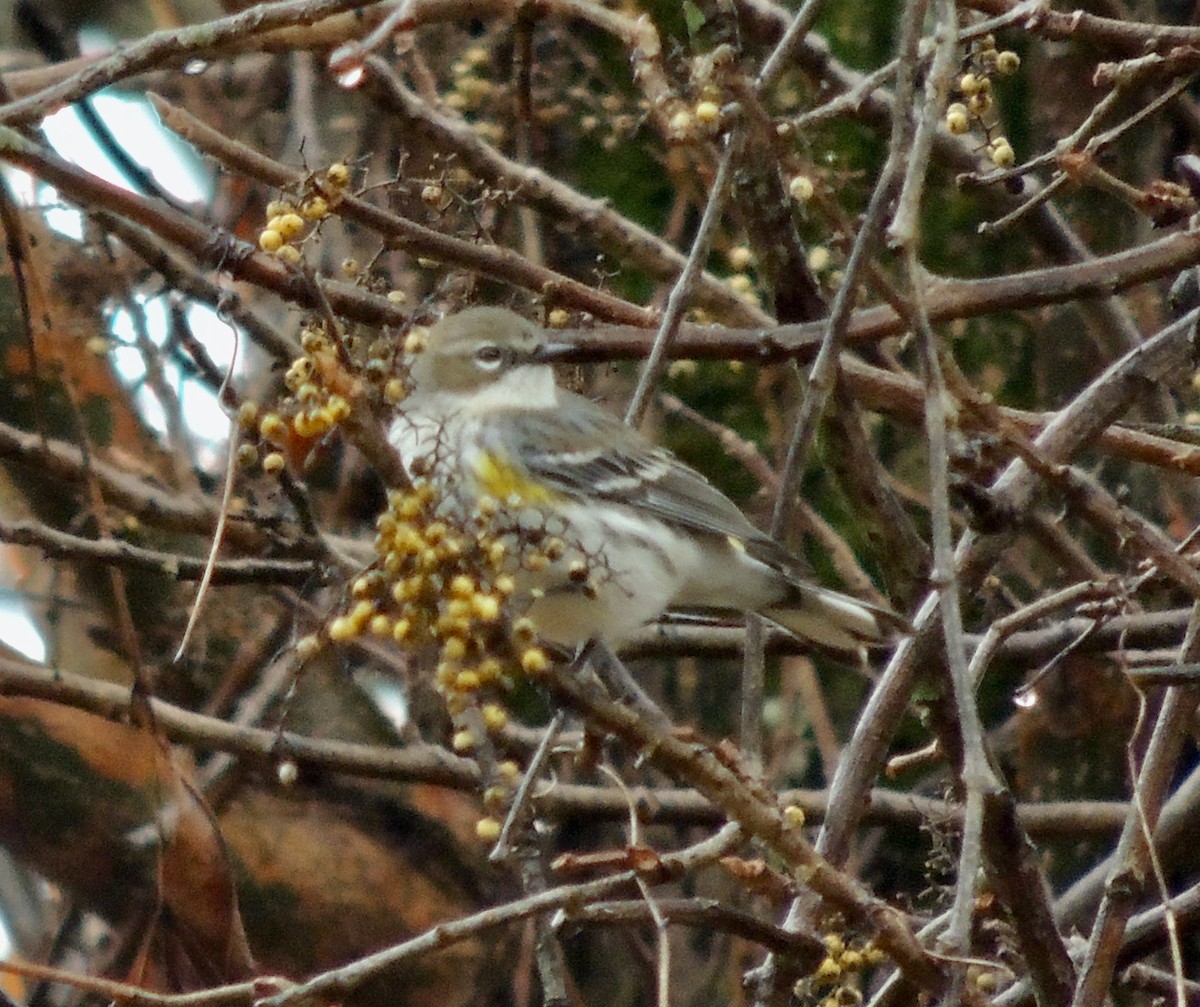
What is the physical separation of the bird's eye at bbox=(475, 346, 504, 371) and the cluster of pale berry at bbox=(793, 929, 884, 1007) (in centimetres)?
199

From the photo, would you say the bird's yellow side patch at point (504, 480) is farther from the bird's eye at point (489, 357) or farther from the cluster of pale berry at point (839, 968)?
the cluster of pale berry at point (839, 968)

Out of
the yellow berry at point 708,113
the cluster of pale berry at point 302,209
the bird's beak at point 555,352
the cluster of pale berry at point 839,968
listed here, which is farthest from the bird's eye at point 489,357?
the cluster of pale berry at point 839,968

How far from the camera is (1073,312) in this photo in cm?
505

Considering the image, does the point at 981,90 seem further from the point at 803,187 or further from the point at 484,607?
the point at 484,607

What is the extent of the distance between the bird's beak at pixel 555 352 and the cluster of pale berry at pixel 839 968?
120 cm

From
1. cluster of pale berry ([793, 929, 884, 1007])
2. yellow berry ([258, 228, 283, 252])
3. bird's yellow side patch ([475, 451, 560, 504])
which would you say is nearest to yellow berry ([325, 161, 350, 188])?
yellow berry ([258, 228, 283, 252])

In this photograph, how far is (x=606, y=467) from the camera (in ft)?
12.8

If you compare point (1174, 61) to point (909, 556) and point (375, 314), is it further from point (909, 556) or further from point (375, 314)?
point (375, 314)

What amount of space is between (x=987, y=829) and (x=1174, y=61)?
129cm

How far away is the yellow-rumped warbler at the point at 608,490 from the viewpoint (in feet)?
11.8

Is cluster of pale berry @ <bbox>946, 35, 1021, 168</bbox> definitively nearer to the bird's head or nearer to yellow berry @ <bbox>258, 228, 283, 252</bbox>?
yellow berry @ <bbox>258, 228, 283, 252</bbox>

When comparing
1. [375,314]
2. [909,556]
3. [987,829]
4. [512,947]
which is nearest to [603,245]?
[375,314]

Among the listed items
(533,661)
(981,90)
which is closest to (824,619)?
(981,90)

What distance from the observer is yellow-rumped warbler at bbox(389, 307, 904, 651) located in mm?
3590
